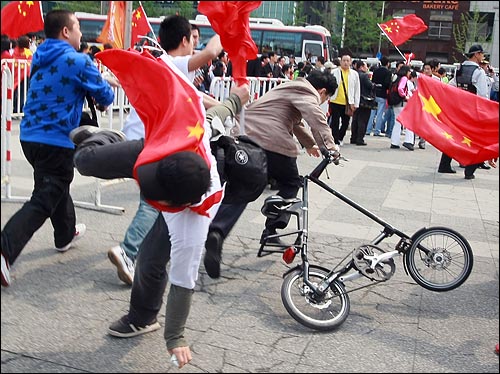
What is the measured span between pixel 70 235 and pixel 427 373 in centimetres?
271

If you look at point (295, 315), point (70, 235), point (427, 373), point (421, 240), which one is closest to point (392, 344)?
point (427, 373)

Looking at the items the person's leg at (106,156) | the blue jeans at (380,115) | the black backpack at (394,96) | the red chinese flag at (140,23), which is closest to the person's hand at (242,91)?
the person's leg at (106,156)

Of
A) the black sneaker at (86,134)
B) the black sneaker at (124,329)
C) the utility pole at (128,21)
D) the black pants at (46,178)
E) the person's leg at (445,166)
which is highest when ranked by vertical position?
the utility pole at (128,21)

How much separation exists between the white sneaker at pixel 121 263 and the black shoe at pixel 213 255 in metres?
0.51

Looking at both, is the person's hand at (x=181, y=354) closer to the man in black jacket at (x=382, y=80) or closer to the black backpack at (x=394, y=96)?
the black backpack at (x=394, y=96)

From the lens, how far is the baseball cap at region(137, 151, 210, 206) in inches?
97.1

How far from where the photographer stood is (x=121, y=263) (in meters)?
4.05

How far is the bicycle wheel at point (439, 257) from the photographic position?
4266 millimetres

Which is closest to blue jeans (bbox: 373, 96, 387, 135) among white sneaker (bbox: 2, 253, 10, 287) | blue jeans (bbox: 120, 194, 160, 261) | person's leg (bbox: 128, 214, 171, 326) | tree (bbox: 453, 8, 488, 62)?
tree (bbox: 453, 8, 488, 62)

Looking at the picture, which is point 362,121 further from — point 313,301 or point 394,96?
point 313,301

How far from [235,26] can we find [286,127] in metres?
1.96

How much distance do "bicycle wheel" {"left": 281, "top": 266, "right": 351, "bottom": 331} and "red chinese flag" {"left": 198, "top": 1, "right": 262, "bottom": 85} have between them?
1327 mm

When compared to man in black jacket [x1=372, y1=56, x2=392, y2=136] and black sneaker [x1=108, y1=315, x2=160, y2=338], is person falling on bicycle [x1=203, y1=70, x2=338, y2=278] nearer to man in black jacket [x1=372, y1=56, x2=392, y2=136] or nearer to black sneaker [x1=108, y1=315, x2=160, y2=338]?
black sneaker [x1=108, y1=315, x2=160, y2=338]

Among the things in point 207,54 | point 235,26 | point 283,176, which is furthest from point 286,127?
point 235,26
